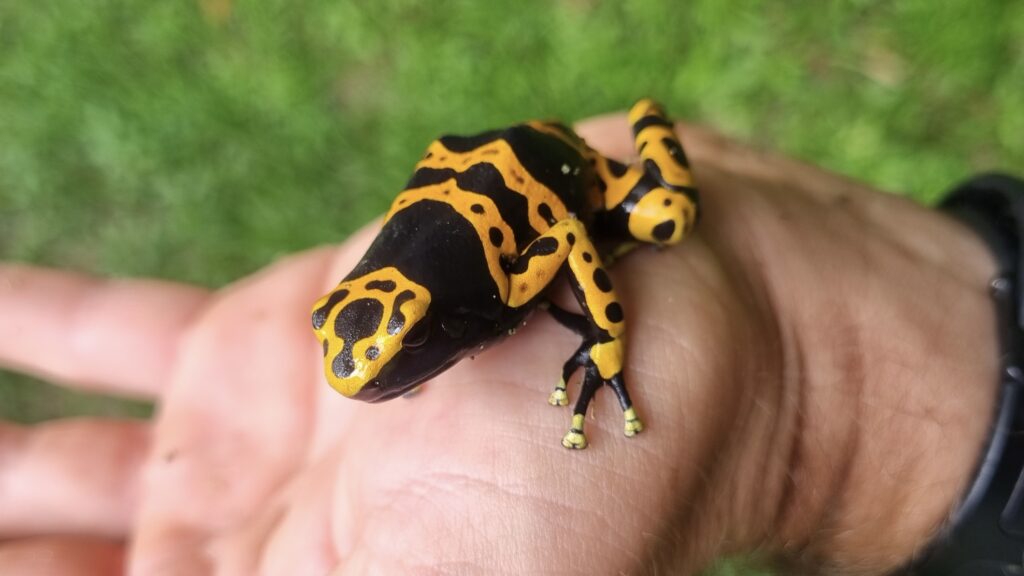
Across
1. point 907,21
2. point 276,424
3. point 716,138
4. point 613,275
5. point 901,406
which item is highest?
point 907,21

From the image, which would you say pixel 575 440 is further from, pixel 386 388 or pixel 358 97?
pixel 358 97

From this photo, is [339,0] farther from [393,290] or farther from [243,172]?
[393,290]

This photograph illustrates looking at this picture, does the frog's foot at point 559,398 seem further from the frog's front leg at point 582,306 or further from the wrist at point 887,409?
the wrist at point 887,409

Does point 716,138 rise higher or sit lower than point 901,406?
higher

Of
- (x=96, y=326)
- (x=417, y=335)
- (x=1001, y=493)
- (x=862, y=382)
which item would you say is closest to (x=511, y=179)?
(x=417, y=335)

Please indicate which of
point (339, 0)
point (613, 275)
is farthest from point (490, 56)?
point (613, 275)

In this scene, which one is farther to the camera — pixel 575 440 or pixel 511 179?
pixel 511 179

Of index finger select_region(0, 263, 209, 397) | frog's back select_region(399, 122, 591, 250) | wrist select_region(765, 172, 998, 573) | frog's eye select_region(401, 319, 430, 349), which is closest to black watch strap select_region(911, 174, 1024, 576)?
wrist select_region(765, 172, 998, 573)

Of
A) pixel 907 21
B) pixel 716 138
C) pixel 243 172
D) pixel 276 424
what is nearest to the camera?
pixel 276 424
